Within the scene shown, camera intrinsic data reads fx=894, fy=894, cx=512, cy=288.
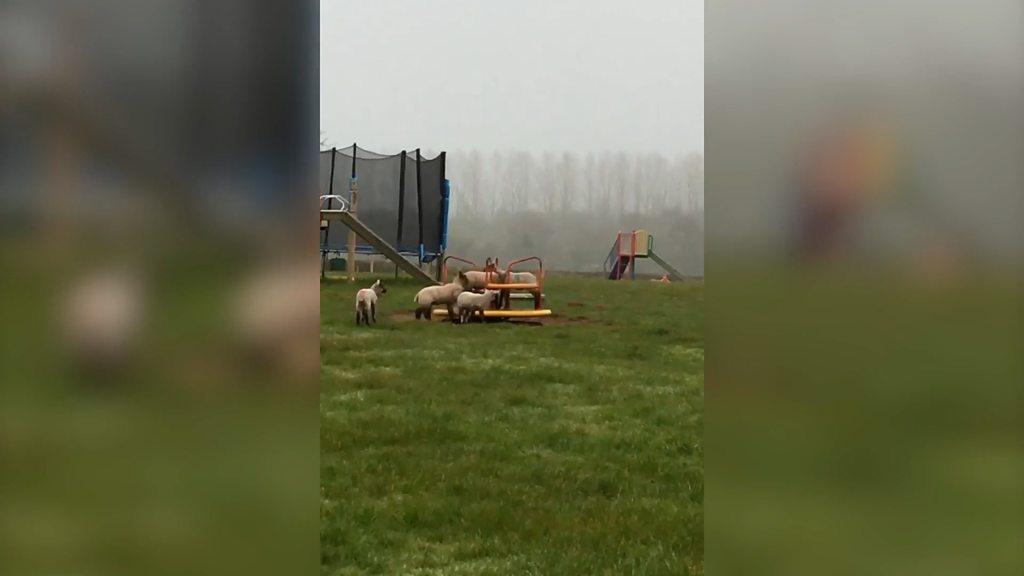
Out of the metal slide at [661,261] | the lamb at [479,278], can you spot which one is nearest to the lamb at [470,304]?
the lamb at [479,278]

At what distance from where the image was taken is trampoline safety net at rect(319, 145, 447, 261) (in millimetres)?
16047

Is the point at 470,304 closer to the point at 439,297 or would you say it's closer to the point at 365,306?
the point at 439,297

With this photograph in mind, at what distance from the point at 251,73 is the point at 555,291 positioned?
11.8 meters

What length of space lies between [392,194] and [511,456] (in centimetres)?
1331

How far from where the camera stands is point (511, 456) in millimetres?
3713

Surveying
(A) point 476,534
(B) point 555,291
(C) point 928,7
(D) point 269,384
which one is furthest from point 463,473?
(B) point 555,291

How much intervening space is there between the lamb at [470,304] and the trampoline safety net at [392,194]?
6494 millimetres

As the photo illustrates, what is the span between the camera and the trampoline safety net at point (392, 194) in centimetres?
1605

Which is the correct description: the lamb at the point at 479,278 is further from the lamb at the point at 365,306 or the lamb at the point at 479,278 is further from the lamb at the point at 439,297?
the lamb at the point at 365,306

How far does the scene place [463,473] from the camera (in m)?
3.42

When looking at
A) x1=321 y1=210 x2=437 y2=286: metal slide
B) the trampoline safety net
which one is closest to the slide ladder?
the trampoline safety net

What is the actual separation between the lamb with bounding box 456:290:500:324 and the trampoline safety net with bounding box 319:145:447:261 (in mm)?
6494

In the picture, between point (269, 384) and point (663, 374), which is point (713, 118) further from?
point (663, 374)

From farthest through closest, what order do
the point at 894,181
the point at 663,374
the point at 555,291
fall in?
the point at 555,291 < the point at 663,374 < the point at 894,181
